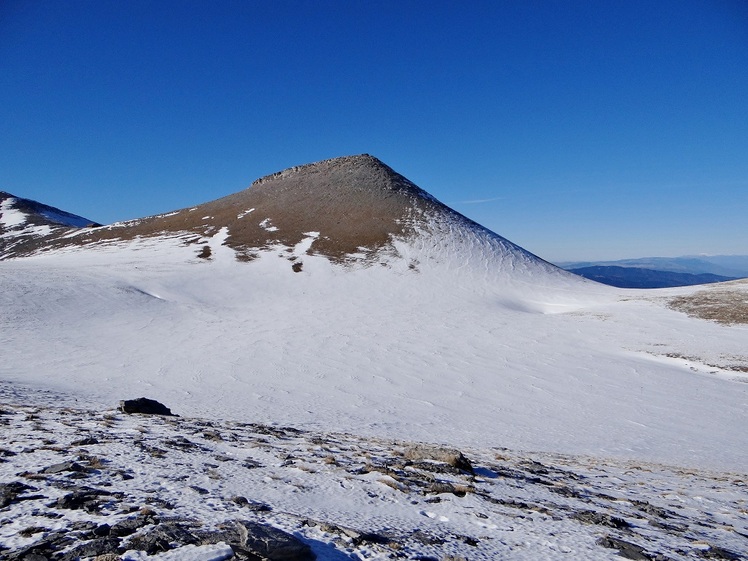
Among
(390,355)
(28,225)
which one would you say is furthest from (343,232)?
(28,225)

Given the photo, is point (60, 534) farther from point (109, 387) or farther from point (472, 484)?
point (109, 387)

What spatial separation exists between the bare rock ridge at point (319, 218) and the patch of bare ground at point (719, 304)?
26.8 m

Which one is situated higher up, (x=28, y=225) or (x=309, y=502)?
(x=28, y=225)

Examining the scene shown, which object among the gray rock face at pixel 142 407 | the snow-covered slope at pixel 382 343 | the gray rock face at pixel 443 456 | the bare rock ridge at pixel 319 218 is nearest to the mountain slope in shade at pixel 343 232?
the bare rock ridge at pixel 319 218

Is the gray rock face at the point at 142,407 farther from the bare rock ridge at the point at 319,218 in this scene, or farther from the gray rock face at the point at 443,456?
the bare rock ridge at the point at 319,218

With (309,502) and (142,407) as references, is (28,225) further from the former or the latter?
(309,502)

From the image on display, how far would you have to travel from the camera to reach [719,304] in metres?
38.0

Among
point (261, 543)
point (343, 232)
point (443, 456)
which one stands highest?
point (343, 232)

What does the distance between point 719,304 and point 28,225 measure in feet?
417

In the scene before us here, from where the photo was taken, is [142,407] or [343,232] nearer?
[142,407]

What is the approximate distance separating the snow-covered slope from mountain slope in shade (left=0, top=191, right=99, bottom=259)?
1778 cm

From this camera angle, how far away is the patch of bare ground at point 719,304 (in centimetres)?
3494

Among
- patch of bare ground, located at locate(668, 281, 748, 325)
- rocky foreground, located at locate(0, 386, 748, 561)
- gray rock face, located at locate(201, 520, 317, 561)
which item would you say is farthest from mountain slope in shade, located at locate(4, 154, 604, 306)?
gray rock face, located at locate(201, 520, 317, 561)

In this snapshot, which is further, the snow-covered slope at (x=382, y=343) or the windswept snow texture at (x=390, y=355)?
the snow-covered slope at (x=382, y=343)
